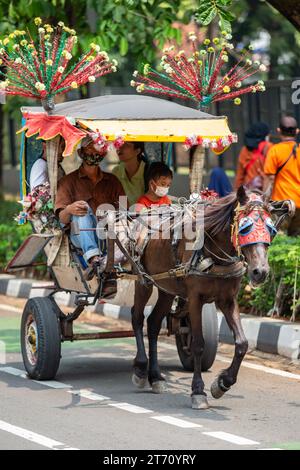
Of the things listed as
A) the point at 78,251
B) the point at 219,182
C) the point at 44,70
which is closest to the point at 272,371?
the point at 78,251

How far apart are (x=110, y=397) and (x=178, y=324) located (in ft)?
3.04

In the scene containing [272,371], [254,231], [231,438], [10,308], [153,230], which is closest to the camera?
[231,438]

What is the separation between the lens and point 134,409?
8156 mm

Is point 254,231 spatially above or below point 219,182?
below

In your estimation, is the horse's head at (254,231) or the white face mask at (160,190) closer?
the horse's head at (254,231)

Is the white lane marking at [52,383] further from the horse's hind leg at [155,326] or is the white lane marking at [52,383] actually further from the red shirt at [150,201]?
the red shirt at [150,201]

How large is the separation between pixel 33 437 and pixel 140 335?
193cm

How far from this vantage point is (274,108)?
16.3 meters

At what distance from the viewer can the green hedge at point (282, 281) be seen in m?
10.3

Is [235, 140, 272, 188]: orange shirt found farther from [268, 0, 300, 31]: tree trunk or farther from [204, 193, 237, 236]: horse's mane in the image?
[204, 193, 237, 236]: horse's mane

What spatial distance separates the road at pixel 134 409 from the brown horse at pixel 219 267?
0.20 meters

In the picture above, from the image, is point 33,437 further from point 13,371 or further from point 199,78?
point 199,78

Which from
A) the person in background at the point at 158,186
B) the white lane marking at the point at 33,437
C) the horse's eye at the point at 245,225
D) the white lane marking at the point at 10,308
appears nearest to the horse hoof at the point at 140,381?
the person in background at the point at 158,186

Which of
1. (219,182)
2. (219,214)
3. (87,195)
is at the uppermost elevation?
(219,182)
